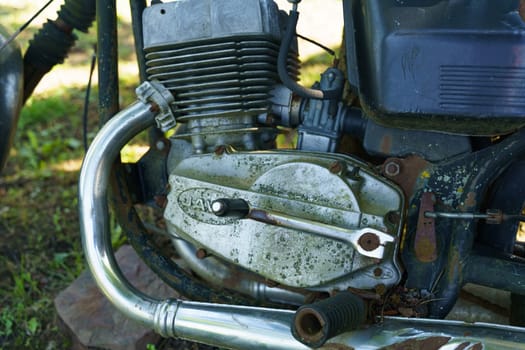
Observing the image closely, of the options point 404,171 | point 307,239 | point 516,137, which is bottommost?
point 307,239

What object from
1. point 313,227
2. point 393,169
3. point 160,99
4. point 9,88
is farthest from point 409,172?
Answer: point 9,88

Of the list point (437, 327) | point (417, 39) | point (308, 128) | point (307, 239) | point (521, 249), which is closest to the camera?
point (417, 39)

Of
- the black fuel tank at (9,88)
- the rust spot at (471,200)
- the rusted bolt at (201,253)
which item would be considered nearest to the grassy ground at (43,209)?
the rusted bolt at (201,253)

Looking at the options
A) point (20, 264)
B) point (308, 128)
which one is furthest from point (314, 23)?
point (308, 128)

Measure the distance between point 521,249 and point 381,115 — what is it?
27.5 inches

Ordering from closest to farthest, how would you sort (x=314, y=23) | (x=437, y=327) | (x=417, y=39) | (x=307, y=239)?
1. (x=417, y=39)
2. (x=437, y=327)
3. (x=307, y=239)
4. (x=314, y=23)

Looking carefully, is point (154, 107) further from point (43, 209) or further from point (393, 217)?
point (43, 209)

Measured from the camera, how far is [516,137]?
1288 mm

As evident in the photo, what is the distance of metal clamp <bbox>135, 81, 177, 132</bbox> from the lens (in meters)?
1.49

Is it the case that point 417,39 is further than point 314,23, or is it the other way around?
point 314,23

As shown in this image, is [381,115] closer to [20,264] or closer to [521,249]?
[521,249]

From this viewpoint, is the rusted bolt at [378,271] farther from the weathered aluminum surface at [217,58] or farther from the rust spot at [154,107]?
the rust spot at [154,107]

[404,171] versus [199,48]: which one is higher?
[199,48]

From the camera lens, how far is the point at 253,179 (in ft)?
4.72
